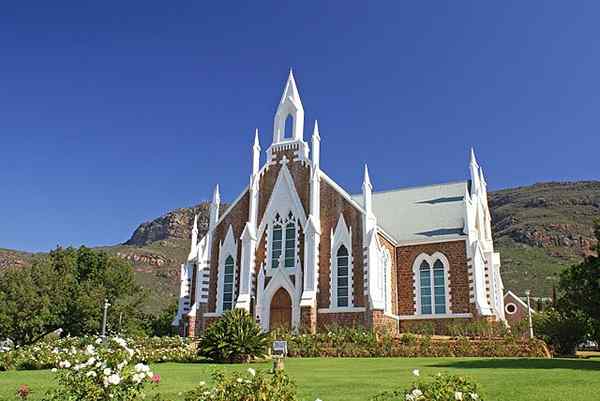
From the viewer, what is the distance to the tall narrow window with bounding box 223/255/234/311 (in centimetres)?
3428

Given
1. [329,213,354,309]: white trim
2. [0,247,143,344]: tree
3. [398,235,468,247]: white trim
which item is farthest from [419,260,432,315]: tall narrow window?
[0,247,143,344]: tree

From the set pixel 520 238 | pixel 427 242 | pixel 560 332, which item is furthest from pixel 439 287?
pixel 520 238

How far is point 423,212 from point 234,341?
20.3 metres

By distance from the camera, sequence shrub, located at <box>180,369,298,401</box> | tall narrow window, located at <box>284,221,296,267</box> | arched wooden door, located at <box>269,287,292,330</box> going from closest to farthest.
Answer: shrub, located at <box>180,369,298,401</box> → arched wooden door, located at <box>269,287,292,330</box> → tall narrow window, located at <box>284,221,296,267</box>

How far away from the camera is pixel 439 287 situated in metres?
33.1

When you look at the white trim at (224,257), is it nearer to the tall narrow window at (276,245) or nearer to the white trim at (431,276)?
the tall narrow window at (276,245)

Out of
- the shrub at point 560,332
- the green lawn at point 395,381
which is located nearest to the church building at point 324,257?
the shrub at point 560,332

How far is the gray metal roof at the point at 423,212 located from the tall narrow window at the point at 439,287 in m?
1.74

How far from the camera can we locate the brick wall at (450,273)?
32.1 m

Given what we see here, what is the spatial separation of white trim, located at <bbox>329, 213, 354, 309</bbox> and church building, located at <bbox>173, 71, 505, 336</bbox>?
0.20ft

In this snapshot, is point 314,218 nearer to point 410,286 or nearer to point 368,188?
point 368,188

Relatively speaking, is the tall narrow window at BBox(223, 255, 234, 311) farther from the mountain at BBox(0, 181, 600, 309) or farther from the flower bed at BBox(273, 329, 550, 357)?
the mountain at BBox(0, 181, 600, 309)

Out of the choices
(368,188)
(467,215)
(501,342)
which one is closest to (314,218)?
(368,188)

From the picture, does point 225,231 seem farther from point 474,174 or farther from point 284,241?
point 474,174
